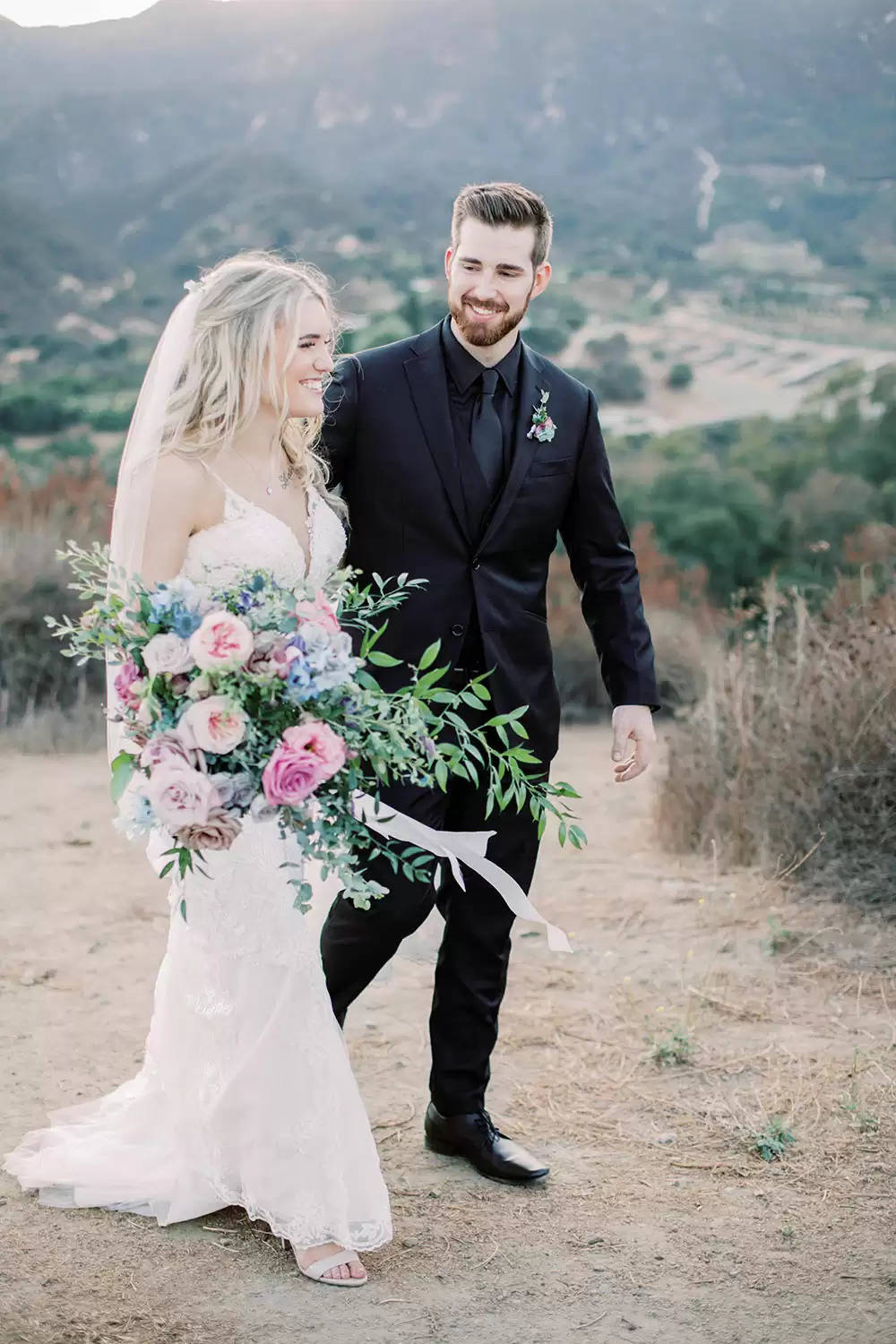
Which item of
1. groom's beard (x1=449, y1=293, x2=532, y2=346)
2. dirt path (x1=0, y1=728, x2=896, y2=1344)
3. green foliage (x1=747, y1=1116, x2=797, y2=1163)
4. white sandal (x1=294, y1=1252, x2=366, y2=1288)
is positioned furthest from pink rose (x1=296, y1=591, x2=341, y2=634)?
green foliage (x1=747, y1=1116, x2=797, y2=1163)

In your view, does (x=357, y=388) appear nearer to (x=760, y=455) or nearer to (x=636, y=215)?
(x=760, y=455)

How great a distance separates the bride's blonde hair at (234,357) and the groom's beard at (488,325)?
355 mm

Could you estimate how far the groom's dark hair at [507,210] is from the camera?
3.32m

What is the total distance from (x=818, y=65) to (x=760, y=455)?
17.6 metres

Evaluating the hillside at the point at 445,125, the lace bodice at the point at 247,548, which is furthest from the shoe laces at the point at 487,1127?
the hillside at the point at 445,125

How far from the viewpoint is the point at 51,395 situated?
70.0ft

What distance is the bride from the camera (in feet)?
10.0

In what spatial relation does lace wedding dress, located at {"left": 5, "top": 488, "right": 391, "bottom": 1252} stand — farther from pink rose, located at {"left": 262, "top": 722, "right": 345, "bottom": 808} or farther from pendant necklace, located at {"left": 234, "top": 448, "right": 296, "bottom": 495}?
pink rose, located at {"left": 262, "top": 722, "right": 345, "bottom": 808}

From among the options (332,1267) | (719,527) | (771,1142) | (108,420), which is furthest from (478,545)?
(108,420)

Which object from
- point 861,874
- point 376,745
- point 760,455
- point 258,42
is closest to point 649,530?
point 760,455

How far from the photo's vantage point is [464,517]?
3324mm

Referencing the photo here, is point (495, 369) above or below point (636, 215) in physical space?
below

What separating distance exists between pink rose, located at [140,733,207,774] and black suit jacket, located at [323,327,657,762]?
0.83 m

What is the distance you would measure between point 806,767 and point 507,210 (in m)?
3.30
